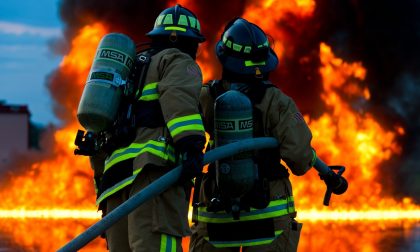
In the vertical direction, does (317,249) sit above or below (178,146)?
above

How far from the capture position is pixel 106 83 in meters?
5.22

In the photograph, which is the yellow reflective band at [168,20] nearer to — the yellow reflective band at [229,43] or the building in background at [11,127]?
the yellow reflective band at [229,43]

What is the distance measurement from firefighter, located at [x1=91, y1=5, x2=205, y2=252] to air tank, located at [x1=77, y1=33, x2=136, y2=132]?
124 mm

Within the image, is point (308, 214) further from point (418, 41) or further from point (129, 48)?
point (129, 48)

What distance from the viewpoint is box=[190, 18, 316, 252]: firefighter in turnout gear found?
18.1ft

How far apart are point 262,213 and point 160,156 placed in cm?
77

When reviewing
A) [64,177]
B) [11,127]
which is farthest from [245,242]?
[11,127]

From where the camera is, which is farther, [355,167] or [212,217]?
[355,167]

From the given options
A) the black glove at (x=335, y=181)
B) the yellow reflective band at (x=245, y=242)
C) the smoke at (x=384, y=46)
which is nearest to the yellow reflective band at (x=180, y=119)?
the yellow reflective band at (x=245, y=242)

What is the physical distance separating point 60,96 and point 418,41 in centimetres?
703

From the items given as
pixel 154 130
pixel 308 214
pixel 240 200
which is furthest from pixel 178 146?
pixel 308 214

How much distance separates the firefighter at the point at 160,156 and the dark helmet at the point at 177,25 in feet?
0.43

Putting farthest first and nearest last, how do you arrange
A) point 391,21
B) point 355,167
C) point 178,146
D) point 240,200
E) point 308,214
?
point 391,21 → point 355,167 → point 308,214 → point 240,200 → point 178,146

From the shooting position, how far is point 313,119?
54.7 ft
